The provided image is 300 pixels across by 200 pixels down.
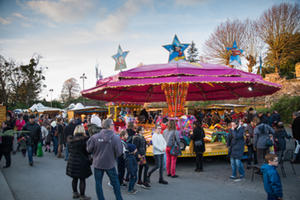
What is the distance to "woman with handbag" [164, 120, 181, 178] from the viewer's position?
A: 6.17 metres

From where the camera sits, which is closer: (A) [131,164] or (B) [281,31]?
(A) [131,164]

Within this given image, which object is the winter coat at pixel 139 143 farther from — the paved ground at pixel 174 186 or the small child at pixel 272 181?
the small child at pixel 272 181

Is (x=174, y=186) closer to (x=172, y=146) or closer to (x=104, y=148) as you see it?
(x=172, y=146)

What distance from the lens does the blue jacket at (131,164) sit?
16.4 feet

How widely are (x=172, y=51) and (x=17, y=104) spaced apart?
31536 mm

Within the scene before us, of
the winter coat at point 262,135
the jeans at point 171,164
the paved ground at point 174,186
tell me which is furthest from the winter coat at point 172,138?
the winter coat at point 262,135

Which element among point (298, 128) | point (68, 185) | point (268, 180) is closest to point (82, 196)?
point (68, 185)

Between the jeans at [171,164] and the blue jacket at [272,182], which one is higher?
the blue jacket at [272,182]

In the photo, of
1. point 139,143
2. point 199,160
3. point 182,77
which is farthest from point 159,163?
point 182,77

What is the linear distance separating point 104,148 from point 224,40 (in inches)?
1184

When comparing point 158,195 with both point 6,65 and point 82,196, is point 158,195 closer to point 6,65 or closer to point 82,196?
point 82,196

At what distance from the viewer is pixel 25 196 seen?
194 inches

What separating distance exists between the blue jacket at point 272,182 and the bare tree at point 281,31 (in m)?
30.3

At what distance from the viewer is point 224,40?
30516 mm
